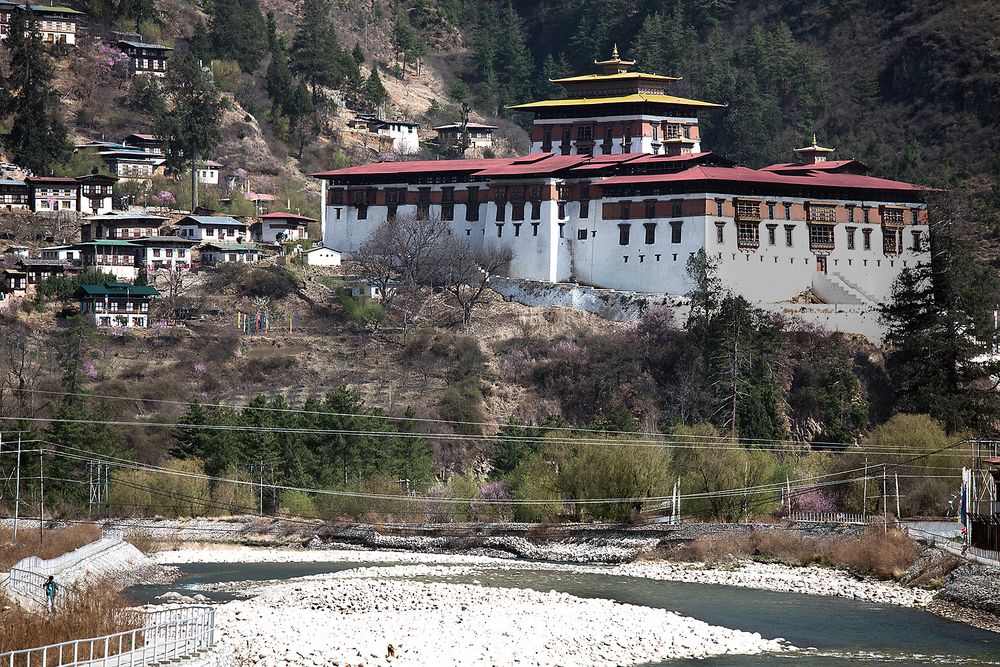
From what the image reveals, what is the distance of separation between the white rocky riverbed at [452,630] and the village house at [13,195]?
61.6m

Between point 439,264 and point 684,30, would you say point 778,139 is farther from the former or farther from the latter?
point 439,264

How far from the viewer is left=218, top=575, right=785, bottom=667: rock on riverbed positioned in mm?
50750

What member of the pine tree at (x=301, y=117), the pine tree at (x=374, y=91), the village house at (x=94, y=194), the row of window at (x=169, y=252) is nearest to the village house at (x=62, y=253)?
the row of window at (x=169, y=252)

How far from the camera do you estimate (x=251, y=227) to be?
12256cm

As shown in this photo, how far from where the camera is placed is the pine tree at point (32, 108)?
125125 millimetres

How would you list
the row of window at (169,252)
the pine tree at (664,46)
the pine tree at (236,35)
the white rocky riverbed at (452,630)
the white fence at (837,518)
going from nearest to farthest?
the white rocky riverbed at (452,630) < the white fence at (837,518) < the row of window at (169,252) < the pine tree at (236,35) < the pine tree at (664,46)

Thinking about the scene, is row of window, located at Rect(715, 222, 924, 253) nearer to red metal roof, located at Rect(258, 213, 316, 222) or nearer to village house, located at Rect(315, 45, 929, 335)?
village house, located at Rect(315, 45, 929, 335)

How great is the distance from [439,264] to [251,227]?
18.0 metres

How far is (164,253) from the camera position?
114875 mm

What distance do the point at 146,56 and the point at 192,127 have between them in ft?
52.1

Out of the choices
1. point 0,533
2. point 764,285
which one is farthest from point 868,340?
point 0,533

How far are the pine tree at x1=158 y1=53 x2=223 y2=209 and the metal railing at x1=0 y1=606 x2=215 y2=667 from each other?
8096 centimetres

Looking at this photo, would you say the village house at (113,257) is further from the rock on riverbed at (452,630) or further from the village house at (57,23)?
the rock on riverbed at (452,630)

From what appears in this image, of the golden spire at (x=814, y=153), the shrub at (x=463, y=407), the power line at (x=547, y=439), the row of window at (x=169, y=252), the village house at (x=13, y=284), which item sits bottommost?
the power line at (x=547, y=439)
